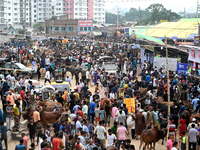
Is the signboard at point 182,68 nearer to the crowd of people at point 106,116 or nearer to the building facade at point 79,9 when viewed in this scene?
the crowd of people at point 106,116

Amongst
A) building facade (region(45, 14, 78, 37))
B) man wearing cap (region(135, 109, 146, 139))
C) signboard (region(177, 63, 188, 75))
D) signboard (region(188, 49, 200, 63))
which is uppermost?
building facade (region(45, 14, 78, 37))

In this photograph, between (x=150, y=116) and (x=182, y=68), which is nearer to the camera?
(x=150, y=116)

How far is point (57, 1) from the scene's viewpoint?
126 m

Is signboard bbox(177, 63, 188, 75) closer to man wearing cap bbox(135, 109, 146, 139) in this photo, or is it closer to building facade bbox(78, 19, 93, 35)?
man wearing cap bbox(135, 109, 146, 139)

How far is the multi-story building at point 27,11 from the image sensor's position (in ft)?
373

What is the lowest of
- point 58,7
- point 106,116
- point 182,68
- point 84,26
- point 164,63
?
point 106,116

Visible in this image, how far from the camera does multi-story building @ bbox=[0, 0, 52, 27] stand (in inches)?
4478

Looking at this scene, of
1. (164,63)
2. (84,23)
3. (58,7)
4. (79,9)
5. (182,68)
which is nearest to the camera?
(182,68)

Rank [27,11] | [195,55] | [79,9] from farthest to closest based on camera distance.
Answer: [79,9] → [27,11] → [195,55]

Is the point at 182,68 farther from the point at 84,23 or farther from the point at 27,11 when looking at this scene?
the point at 27,11

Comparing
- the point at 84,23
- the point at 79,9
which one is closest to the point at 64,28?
the point at 84,23

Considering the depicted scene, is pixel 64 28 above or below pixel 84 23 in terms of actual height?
below

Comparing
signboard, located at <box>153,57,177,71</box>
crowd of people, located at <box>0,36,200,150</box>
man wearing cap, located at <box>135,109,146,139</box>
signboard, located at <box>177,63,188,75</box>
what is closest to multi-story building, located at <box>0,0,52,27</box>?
signboard, located at <box>153,57,177,71</box>

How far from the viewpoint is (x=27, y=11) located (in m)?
120
